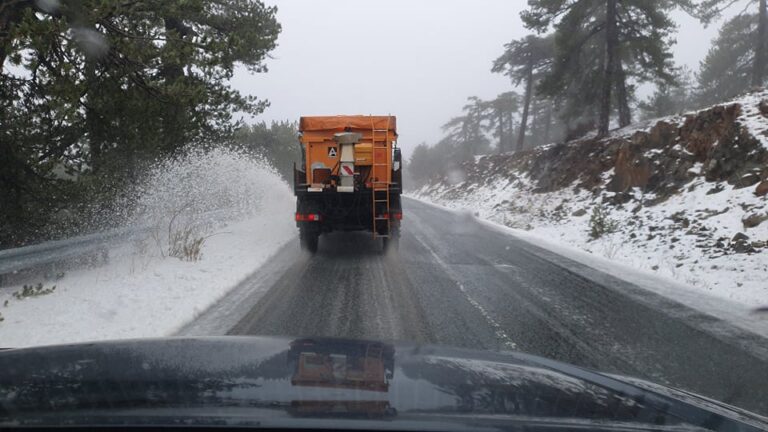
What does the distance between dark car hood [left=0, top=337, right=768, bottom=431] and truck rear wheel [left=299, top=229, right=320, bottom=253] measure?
→ 7729 millimetres

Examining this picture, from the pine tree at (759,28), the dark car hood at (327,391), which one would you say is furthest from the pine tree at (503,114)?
the dark car hood at (327,391)

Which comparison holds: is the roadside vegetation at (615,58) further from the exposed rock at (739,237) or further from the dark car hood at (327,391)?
the dark car hood at (327,391)

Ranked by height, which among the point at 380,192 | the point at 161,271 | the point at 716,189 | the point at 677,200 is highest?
the point at 716,189

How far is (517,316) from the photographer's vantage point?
595 cm

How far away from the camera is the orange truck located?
34.8ft

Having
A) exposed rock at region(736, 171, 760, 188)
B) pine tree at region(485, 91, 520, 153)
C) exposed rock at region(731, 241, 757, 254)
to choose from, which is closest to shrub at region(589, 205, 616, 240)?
exposed rock at region(736, 171, 760, 188)

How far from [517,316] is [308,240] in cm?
571

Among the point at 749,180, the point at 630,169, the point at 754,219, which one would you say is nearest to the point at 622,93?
the point at 630,169

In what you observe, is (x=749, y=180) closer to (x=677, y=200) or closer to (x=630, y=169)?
(x=677, y=200)

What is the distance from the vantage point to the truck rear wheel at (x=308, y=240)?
10663mm

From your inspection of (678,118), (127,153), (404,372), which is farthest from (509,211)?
(404,372)

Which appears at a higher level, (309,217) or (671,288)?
(309,217)

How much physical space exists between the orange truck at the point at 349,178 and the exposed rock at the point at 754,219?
251 inches

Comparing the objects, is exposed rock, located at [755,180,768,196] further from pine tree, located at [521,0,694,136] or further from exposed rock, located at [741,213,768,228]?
→ pine tree, located at [521,0,694,136]
